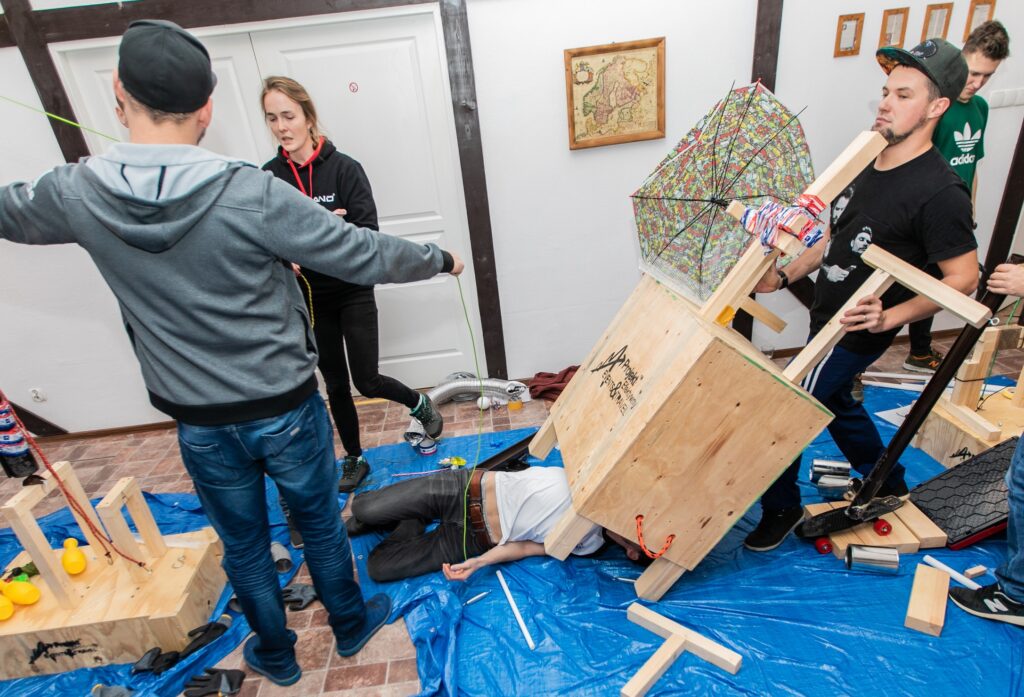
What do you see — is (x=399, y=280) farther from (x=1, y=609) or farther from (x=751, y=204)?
(x=1, y=609)

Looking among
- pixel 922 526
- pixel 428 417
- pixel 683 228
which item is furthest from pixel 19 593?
pixel 922 526

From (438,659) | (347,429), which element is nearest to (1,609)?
(347,429)

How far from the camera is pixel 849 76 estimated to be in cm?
296

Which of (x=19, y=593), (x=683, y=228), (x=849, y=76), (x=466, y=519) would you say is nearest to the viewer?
(x=683, y=228)

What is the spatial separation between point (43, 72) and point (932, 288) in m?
3.86

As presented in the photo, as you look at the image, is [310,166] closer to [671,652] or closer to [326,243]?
[326,243]

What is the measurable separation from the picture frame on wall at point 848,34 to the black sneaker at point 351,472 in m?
3.35

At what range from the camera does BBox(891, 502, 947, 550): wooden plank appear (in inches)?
76.0

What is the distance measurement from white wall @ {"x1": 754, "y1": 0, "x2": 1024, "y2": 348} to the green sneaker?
106 centimetres

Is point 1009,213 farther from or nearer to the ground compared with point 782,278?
nearer to the ground

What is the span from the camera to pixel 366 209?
2.29 m

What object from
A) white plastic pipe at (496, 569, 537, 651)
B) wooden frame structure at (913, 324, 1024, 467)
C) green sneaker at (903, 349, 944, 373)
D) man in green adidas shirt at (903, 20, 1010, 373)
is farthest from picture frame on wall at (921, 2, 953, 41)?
white plastic pipe at (496, 569, 537, 651)

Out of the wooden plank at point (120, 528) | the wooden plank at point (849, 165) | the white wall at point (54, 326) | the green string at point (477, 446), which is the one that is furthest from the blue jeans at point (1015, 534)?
the white wall at point (54, 326)

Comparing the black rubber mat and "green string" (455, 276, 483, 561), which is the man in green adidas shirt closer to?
the black rubber mat
